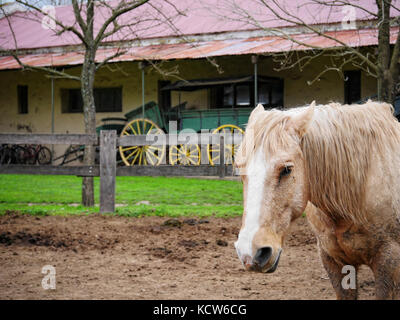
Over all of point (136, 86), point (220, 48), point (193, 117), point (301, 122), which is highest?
point (220, 48)

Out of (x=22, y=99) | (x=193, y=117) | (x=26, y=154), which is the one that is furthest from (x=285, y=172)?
(x=22, y=99)

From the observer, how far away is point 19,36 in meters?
23.0

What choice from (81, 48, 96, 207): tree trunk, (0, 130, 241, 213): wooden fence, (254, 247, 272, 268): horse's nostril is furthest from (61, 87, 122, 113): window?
(254, 247, 272, 268): horse's nostril

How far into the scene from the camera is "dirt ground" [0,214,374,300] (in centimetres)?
421

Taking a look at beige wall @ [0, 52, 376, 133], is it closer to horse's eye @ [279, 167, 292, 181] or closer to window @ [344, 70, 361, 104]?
window @ [344, 70, 361, 104]

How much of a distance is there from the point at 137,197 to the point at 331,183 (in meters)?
8.20

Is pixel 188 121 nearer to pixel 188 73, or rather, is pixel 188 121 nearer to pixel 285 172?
pixel 188 73

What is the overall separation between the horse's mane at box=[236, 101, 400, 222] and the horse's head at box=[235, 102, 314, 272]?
0.03 ft

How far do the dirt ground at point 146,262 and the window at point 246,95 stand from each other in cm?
1008

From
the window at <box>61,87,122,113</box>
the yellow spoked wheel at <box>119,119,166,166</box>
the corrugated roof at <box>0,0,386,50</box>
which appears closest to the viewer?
the corrugated roof at <box>0,0,386,50</box>

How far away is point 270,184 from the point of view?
2.36m

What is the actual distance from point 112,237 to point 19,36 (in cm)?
1942

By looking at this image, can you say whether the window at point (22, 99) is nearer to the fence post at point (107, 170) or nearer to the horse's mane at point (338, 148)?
the fence post at point (107, 170)
